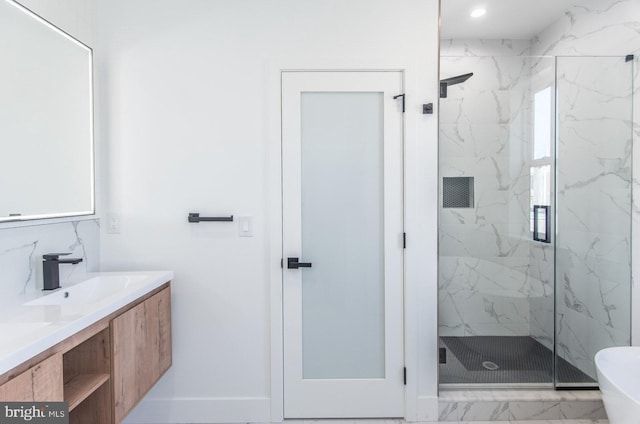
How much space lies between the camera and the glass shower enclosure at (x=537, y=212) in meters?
2.23

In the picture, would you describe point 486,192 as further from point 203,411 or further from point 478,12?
point 203,411

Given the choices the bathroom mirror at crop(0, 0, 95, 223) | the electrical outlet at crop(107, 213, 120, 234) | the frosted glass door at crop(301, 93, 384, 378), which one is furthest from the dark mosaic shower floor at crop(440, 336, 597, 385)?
the bathroom mirror at crop(0, 0, 95, 223)

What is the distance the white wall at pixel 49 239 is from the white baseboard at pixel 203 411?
907mm

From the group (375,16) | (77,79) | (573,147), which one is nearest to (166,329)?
(77,79)

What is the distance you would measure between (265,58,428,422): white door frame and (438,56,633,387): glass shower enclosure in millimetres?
230

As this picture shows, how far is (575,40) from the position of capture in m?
2.45

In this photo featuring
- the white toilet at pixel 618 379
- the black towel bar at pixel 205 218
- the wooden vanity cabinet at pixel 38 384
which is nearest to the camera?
the wooden vanity cabinet at pixel 38 384

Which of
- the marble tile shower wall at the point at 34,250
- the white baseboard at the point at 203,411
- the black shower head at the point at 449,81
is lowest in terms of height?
the white baseboard at the point at 203,411

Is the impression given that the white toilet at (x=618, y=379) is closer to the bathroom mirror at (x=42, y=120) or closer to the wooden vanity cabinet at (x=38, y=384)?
the wooden vanity cabinet at (x=38, y=384)

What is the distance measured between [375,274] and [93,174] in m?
1.73

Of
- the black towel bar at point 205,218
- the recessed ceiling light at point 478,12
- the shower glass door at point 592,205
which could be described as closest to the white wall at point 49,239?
the black towel bar at point 205,218

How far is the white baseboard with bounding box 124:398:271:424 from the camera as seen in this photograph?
212 cm

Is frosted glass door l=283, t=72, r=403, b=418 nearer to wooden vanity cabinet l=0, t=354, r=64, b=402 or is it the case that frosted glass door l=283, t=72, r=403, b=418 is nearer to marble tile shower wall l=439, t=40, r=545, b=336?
marble tile shower wall l=439, t=40, r=545, b=336

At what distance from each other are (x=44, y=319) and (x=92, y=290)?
561mm
